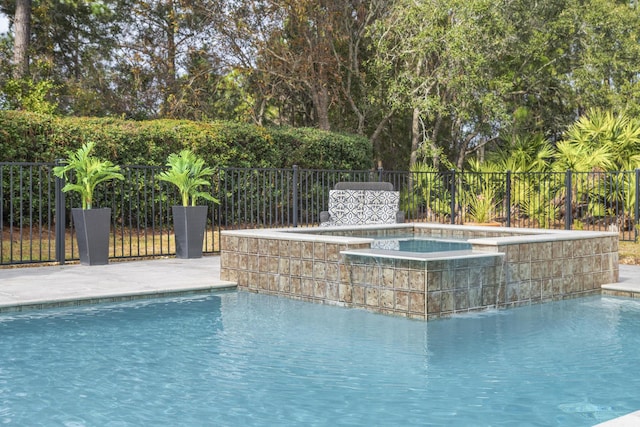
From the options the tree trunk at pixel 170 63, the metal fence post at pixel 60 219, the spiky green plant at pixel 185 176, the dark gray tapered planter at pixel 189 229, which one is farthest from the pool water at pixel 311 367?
the tree trunk at pixel 170 63

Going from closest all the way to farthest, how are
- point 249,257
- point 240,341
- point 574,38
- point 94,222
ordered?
1. point 240,341
2. point 249,257
3. point 94,222
4. point 574,38

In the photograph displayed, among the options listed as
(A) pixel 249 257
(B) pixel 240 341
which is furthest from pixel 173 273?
(B) pixel 240 341

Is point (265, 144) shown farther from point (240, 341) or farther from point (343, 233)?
point (240, 341)

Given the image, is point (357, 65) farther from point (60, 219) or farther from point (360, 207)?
point (60, 219)

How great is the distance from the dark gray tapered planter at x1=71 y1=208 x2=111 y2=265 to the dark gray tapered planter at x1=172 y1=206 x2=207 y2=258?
113 cm

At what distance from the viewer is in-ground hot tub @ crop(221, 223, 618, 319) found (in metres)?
6.41

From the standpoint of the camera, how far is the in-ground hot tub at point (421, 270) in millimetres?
6406

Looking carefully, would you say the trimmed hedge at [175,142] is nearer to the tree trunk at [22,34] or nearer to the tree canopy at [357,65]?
the tree canopy at [357,65]

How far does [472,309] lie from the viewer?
6672mm

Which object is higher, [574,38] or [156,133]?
[574,38]

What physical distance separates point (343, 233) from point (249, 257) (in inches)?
63.8

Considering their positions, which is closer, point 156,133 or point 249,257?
point 249,257

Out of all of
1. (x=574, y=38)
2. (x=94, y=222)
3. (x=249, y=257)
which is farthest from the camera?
(x=574, y=38)

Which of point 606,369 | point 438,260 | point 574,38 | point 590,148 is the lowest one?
point 606,369
